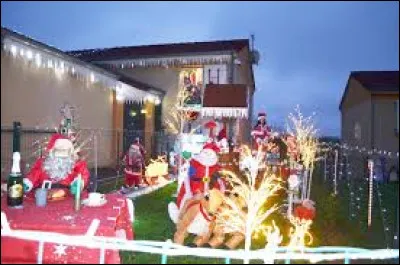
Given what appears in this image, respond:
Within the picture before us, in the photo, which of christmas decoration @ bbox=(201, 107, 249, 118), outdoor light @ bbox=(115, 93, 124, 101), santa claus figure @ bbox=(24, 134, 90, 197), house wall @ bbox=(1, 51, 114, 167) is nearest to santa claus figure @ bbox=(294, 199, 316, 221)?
santa claus figure @ bbox=(24, 134, 90, 197)

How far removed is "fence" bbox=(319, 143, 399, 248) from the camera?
820 cm

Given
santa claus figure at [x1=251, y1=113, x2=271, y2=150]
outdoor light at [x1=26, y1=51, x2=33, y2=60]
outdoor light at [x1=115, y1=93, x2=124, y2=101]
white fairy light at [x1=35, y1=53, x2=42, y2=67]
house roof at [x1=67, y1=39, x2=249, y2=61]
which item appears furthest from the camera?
house roof at [x1=67, y1=39, x2=249, y2=61]

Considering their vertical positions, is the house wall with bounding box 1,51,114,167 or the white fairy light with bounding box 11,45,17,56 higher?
the white fairy light with bounding box 11,45,17,56

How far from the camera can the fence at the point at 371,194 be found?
8.20 metres

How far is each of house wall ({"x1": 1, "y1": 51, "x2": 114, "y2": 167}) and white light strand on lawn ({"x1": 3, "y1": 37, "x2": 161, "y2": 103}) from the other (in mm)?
168

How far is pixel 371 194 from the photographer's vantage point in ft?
Answer: 27.9

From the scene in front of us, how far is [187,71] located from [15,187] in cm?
1560

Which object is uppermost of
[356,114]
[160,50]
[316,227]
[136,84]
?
[160,50]

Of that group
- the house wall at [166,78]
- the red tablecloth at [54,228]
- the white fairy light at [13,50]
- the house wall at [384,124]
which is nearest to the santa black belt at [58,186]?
the red tablecloth at [54,228]

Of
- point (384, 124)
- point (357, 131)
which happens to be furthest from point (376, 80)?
point (357, 131)

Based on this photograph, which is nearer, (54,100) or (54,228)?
(54,228)

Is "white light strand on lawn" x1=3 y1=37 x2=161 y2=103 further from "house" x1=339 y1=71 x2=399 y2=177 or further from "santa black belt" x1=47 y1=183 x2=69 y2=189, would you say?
"house" x1=339 y1=71 x2=399 y2=177

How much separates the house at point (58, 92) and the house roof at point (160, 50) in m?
2.60

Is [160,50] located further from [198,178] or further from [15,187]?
[15,187]
